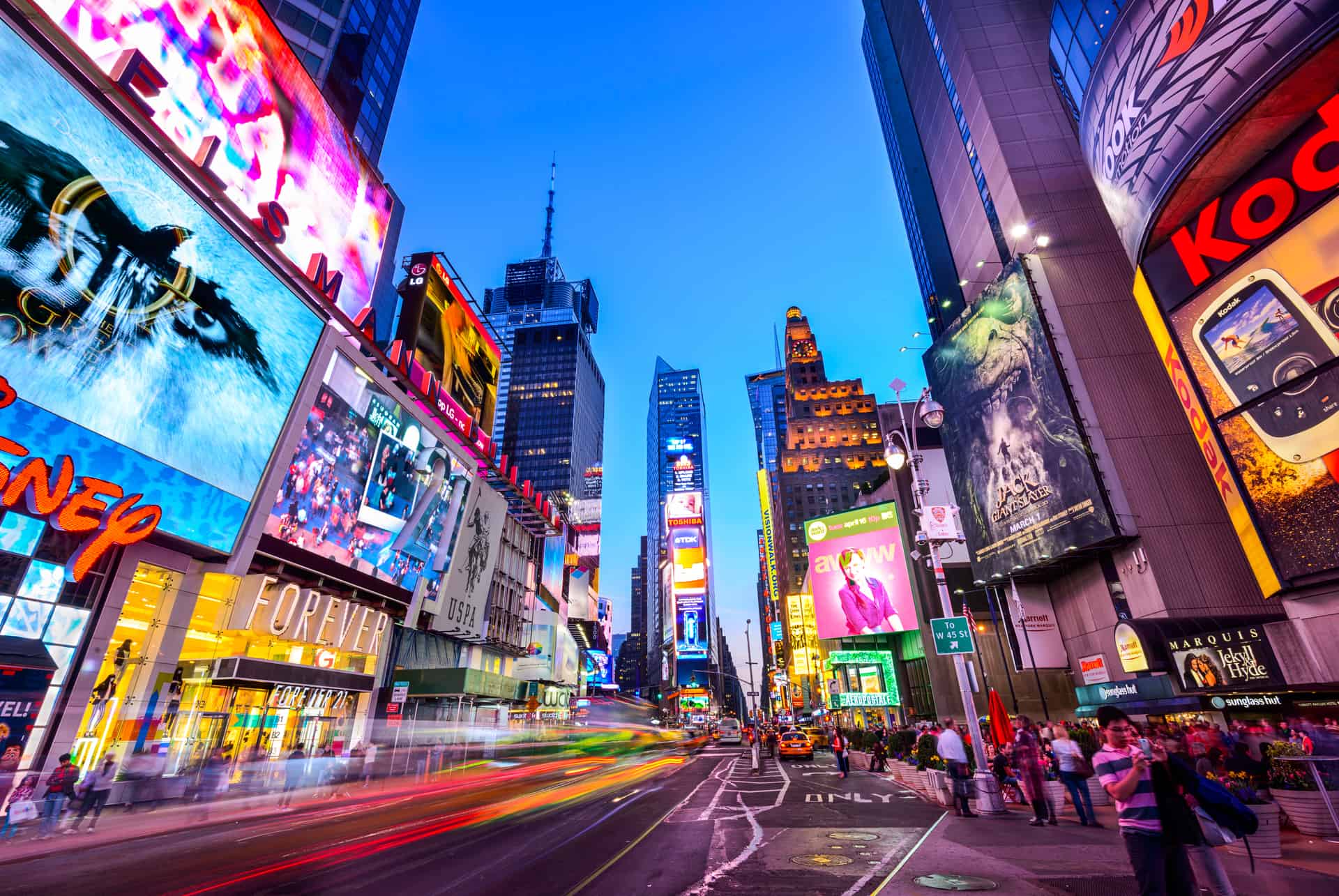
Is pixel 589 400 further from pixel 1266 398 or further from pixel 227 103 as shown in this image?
pixel 1266 398

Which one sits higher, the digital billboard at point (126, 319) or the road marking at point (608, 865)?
the digital billboard at point (126, 319)

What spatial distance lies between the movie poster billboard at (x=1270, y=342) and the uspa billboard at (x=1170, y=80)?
209 centimetres

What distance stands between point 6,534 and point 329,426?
1244 cm

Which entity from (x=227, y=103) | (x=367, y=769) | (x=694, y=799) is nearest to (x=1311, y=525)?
(x=694, y=799)

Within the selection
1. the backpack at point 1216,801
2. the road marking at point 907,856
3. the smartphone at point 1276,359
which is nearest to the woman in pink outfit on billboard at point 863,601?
the smartphone at point 1276,359

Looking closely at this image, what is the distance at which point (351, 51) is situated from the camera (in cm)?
4950

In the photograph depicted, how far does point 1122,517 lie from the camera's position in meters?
27.9

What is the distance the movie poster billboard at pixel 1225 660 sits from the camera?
2216cm

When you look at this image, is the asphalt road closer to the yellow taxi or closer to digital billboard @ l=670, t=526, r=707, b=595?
the yellow taxi

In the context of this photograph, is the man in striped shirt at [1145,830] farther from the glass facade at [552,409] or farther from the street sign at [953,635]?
the glass facade at [552,409]

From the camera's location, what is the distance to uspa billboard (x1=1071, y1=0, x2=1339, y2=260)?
16.4 m

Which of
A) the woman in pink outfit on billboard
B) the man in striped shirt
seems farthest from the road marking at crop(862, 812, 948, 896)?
the woman in pink outfit on billboard

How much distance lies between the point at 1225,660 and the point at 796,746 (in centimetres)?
2160

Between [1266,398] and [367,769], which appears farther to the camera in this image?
[367,769]
